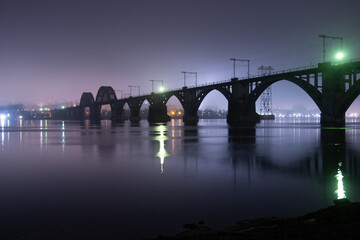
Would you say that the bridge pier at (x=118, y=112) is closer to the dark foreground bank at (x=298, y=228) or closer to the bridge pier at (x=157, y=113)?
the bridge pier at (x=157, y=113)

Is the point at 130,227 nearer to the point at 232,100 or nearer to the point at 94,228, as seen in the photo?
the point at 94,228

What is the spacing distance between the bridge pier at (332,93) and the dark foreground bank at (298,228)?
161 ft

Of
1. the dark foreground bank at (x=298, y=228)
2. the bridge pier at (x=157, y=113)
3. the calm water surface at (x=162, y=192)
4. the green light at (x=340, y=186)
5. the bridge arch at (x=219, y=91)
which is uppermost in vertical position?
the bridge arch at (x=219, y=91)

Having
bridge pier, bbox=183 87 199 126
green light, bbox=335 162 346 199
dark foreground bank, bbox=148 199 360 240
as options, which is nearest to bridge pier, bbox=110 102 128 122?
bridge pier, bbox=183 87 199 126

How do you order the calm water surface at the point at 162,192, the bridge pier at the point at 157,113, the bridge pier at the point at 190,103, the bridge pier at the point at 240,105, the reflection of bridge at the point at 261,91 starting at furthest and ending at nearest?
the bridge pier at the point at 157,113 < the bridge pier at the point at 190,103 < the bridge pier at the point at 240,105 < the reflection of bridge at the point at 261,91 < the calm water surface at the point at 162,192

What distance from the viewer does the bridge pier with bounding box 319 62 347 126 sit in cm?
5025

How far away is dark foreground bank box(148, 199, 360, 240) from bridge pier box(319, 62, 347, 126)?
49154 mm

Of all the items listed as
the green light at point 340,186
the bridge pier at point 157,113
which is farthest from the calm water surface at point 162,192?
the bridge pier at point 157,113

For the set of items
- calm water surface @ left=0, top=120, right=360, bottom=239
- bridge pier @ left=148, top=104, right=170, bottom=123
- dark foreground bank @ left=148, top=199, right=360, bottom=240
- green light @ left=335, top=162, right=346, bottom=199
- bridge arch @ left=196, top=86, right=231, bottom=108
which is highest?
bridge arch @ left=196, top=86, right=231, bottom=108

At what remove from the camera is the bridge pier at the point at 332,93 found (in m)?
50.2

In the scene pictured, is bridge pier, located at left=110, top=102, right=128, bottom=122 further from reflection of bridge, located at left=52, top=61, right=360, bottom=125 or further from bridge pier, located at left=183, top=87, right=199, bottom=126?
bridge pier, located at left=183, top=87, right=199, bottom=126

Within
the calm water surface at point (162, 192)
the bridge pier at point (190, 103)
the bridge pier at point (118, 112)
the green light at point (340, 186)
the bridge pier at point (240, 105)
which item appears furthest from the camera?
the bridge pier at point (118, 112)

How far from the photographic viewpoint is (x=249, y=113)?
260 feet

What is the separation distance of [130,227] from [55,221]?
1.58 m
